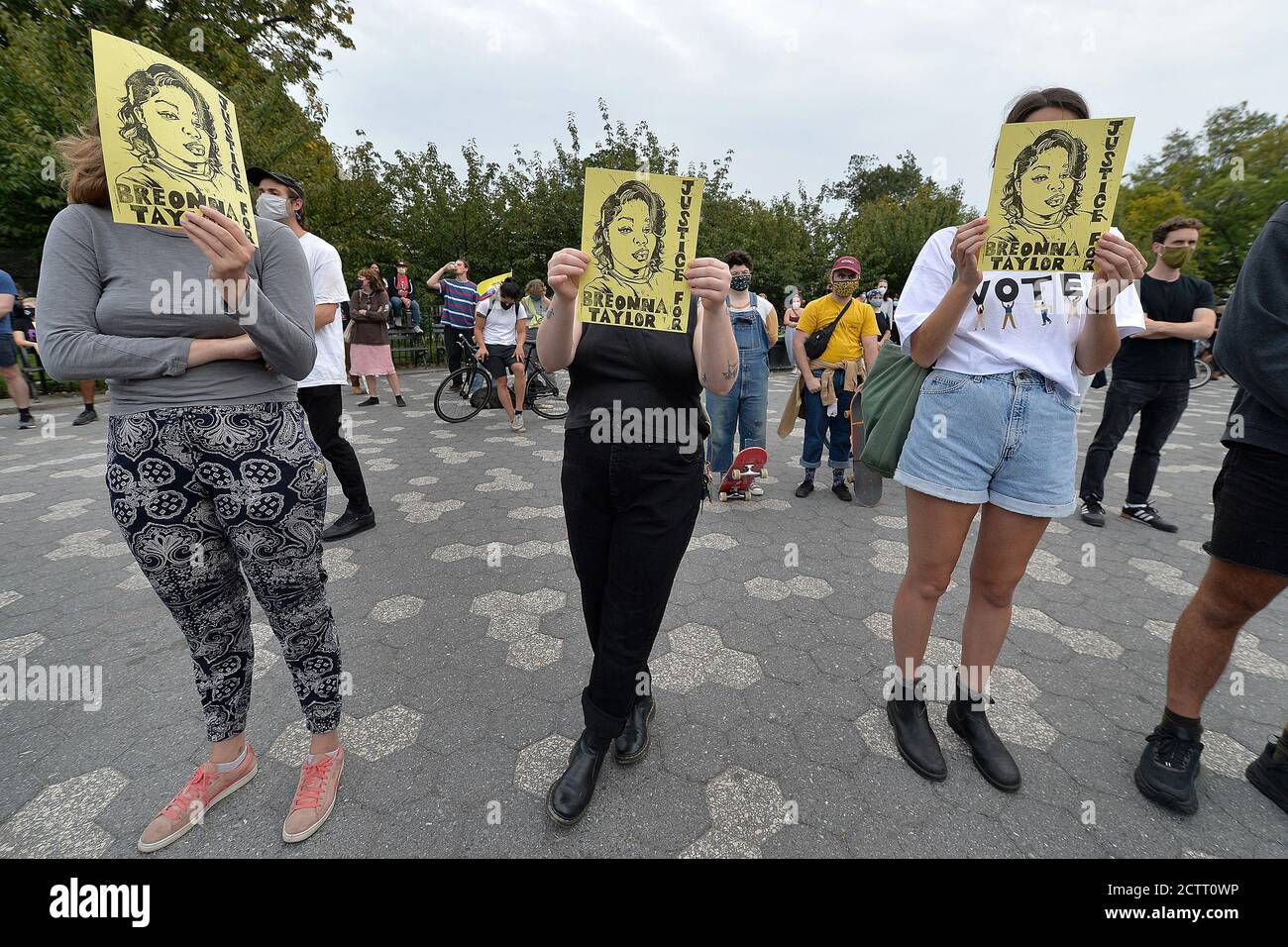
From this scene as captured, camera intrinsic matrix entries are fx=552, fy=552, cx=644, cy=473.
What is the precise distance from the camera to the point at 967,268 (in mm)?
1630

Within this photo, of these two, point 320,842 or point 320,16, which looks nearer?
point 320,842

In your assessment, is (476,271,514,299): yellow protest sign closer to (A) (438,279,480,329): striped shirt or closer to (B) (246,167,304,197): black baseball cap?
(A) (438,279,480,329): striped shirt

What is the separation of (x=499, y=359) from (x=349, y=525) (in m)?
4.05

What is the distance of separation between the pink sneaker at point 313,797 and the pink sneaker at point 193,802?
0.70ft

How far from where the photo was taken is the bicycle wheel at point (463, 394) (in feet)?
27.7

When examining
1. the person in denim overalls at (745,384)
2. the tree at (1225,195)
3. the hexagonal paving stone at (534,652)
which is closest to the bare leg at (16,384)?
the hexagonal paving stone at (534,652)

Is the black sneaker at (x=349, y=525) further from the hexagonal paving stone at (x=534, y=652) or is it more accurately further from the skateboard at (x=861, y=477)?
the skateboard at (x=861, y=477)

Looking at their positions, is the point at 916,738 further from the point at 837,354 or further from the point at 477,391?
the point at 477,391

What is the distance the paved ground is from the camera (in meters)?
1.85

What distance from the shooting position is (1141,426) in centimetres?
457

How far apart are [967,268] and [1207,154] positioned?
46.7 m
